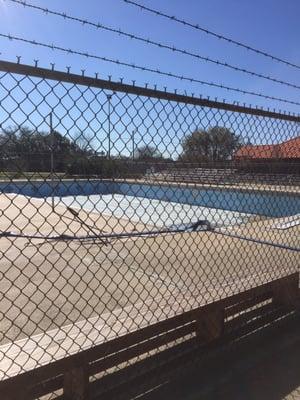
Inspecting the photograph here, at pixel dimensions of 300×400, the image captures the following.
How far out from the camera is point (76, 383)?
8.75ft

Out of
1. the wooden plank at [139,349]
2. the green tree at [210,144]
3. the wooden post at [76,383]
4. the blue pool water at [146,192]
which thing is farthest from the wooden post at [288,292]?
the wooden post at [76,383]

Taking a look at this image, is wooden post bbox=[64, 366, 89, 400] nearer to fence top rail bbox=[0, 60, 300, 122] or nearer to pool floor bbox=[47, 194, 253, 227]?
pool floor bbox=[47, 194, 253, 227]

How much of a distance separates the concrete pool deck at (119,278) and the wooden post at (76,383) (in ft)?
0.81

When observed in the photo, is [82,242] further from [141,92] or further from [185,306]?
[141,92]

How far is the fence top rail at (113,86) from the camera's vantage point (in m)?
2.28

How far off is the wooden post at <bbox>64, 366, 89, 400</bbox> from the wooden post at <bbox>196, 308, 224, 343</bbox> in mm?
1083

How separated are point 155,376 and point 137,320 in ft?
1.29

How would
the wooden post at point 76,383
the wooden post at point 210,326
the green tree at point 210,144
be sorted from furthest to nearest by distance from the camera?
the green tree at point 210,144
the wooden post at point 210,326
the wooden post at point 76,383

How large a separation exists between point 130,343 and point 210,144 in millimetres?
2286

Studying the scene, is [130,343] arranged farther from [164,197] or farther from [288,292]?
[164,197]

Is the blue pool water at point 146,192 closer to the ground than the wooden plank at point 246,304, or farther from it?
farther from it

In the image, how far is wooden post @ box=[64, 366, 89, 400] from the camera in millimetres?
2664

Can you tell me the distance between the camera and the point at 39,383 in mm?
2568

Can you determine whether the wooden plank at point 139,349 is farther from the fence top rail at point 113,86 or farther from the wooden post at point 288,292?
the fence top rail at point 113,86
